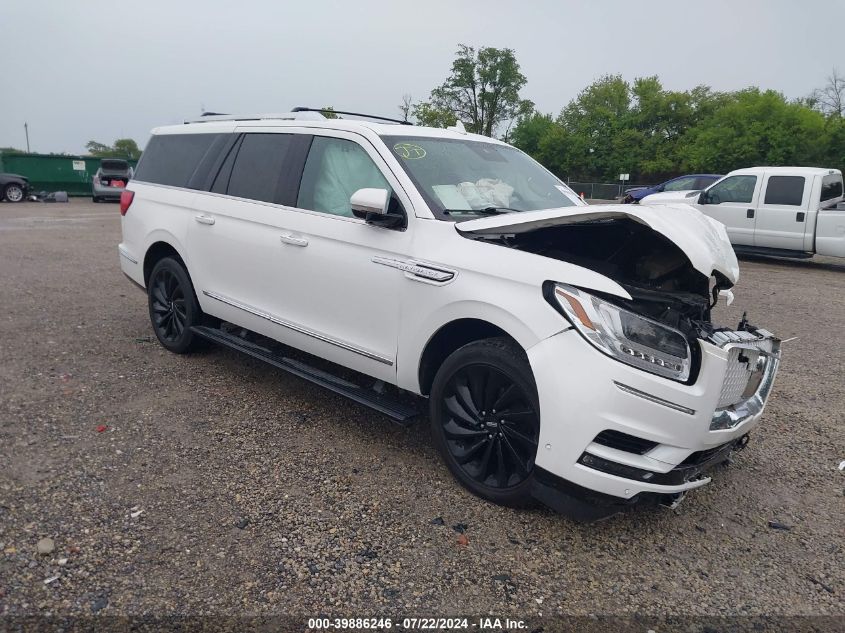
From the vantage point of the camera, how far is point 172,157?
18.0 feet

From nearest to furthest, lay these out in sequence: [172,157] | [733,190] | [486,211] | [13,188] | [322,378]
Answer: [486,211] → [322,378] → [172,157] → [733,190] → [13,188]

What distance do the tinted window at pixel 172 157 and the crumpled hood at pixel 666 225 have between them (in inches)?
113

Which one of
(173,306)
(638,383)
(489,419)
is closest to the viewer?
(638,383)

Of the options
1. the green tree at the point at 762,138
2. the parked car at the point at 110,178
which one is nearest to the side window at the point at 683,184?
the parked car at the point at 110,178

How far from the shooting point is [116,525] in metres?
2.95

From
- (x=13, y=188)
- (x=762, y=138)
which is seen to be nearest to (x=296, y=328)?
(x=13, y=188)

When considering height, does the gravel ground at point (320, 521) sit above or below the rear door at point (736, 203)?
below

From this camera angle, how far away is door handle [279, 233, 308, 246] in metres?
4.02

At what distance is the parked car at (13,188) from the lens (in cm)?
2455

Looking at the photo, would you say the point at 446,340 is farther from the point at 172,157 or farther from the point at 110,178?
the point at 110,178

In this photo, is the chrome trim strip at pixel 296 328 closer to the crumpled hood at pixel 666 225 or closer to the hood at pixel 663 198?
the crumpled hood at pixel 666 225

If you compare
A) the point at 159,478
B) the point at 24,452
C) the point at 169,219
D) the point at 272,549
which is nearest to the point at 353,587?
the point at 272,549

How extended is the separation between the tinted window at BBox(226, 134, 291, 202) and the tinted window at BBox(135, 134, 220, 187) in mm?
527

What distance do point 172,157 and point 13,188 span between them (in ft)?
79.0
